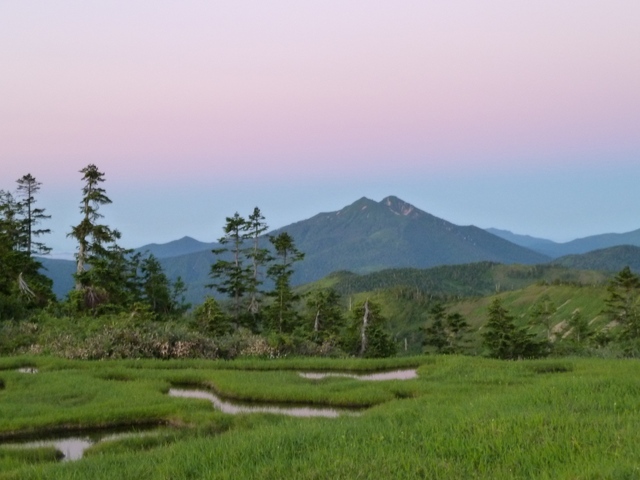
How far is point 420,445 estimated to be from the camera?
8.98 meters

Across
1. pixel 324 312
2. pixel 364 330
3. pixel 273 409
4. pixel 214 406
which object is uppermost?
pixel 324 312

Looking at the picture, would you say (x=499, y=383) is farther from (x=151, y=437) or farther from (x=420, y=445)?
(x=151, y=437)

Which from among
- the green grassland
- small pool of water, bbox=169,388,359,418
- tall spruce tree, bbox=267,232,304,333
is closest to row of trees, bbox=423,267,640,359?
tall spruce tree, bbox=267,232,304,333

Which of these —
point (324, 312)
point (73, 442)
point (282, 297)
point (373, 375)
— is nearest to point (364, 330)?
point (324, 312)

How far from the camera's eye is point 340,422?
1167 cm

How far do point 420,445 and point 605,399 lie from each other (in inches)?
191

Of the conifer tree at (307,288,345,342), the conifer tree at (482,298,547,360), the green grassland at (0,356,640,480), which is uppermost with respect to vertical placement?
the conifer tree at (307,288,345,342)

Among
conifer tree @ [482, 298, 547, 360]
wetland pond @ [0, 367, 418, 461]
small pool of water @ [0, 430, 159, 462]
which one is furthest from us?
conifer tree @ [482, 298, 547, 360]

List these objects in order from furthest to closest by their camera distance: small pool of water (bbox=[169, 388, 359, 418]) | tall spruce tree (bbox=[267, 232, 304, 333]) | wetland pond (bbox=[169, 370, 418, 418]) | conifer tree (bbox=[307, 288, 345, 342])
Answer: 1. conifer tree (bbox=[307, 288, 345, 342])
2. tall spruce tree (bbox=[267, 232, 304, 333])
3. wetland pond (bbox=[169, 370, 418, 418])
4. small pool of water (bbox=[169, 388, 359, 418])

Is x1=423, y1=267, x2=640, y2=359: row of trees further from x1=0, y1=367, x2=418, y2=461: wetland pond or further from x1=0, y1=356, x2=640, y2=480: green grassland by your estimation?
x1=0, y1=356, x2=640, y2=480: green grassland

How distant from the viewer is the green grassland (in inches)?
315

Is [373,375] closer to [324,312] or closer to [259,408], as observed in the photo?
[259,408]

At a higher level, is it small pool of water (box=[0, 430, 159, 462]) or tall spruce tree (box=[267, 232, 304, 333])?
tall spruce tree (box=[267, 232, 304, 333])

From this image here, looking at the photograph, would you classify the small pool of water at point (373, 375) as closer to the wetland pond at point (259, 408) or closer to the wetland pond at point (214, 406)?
the wetland pond at point (214, 406)
